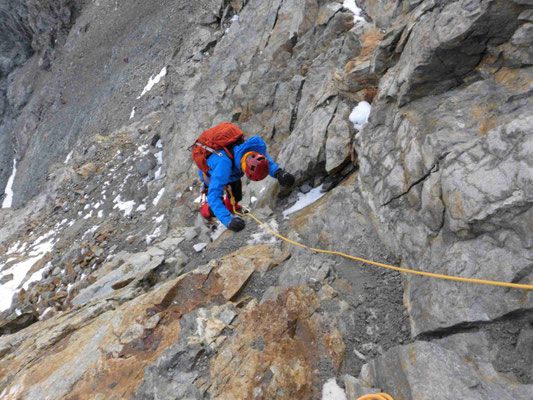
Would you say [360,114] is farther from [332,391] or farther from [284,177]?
[332,391]

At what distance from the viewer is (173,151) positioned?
12.7 m

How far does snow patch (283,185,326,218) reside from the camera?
249 inches

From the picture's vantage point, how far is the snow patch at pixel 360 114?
19.2ft

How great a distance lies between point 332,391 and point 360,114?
187 inches

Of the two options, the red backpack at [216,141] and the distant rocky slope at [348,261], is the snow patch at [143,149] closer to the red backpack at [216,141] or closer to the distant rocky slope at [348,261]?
the distant rocky slope at [348,261]

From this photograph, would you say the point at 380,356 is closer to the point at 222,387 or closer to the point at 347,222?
the point at 222,387

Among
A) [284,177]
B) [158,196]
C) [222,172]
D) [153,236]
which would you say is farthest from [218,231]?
[158,196]

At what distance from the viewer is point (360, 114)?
593 cm

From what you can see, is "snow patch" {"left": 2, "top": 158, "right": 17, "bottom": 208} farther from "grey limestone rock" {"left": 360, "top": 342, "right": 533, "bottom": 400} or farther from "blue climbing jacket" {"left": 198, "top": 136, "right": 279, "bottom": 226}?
"grey limestone rock" {"left": 360, "top": 342, "right": 533, "bottom": 400}

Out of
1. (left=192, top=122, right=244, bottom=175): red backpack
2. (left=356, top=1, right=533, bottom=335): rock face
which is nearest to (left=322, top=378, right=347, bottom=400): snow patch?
(left=356, top=1, right=533, bottom=335): rock face

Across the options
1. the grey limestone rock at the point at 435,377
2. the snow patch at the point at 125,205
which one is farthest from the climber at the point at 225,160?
the snow patch at the point at 125,205

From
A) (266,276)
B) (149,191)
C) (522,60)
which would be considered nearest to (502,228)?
(522,60)

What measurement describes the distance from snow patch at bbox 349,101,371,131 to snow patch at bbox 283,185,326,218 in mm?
1438

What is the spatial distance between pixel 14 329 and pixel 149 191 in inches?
243
